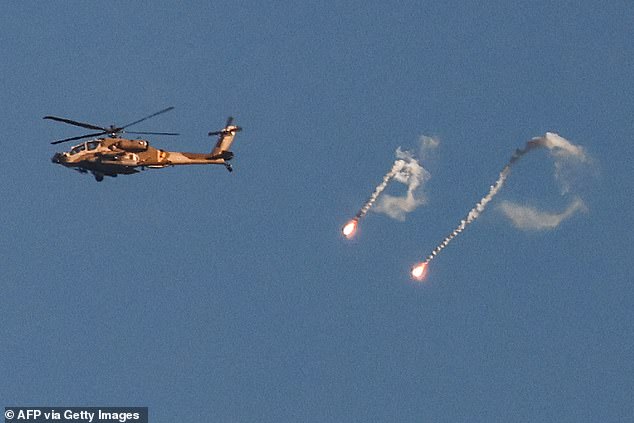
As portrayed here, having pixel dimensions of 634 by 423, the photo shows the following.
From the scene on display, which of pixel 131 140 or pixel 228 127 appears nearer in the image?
pixel 131 140

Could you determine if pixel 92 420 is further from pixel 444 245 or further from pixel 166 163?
pixel 444 245

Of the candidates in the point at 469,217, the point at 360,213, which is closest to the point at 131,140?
the point at 360,213

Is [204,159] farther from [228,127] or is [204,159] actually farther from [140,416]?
[140,416]

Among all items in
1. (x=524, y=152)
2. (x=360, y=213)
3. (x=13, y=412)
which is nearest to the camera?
(x=524, y=152)

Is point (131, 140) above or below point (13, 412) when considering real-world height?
above

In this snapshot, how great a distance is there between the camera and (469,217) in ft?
421

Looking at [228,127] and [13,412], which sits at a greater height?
[228,127]

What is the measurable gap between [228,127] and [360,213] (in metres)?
13.0

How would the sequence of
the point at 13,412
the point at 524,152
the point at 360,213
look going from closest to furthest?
the point at 524,152
the point at 360,213
the point at 13,412

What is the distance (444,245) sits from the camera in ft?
415

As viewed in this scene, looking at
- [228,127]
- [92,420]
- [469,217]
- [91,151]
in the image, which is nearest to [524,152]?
[469,217]

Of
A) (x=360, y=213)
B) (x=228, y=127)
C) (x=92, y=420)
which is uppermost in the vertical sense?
(x=228, y=127)

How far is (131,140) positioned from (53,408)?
104 feet

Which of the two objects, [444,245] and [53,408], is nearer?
[444,245]
